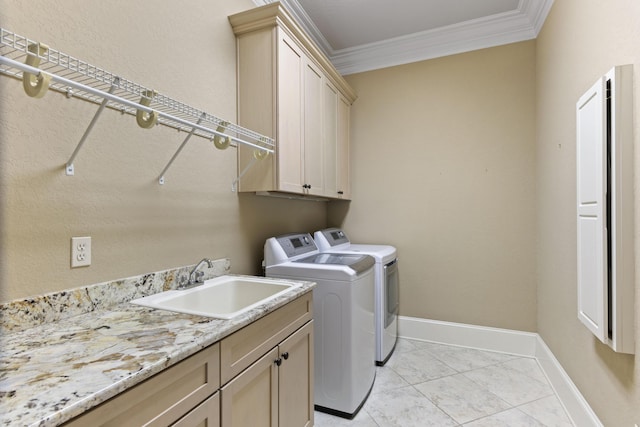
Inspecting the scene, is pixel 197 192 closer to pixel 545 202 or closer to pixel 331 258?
pixel 331 258

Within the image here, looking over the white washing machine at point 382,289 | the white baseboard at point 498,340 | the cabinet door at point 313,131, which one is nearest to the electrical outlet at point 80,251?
the cabinet door at point 313,131

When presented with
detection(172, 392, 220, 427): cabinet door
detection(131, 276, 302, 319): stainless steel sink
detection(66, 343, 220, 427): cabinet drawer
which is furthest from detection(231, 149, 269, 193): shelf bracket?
detection(172, 392, 220, 427): cabinet door

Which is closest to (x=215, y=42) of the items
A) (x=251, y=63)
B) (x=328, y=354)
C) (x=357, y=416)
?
(x=251, y=63)

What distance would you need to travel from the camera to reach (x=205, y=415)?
958mm

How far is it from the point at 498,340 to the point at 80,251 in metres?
3.11

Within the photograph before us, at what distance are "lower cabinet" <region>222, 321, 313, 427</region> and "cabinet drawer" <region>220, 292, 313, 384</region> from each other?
3 centimetres

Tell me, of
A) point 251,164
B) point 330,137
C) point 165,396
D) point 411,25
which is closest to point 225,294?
point 251,164

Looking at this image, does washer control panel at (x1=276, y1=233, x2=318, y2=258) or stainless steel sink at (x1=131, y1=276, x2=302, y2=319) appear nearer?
stainless steel sink at (x1=131, y1=276, x2=302, y2=319)

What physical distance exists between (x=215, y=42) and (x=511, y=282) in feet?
9.76

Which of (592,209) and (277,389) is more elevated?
(592,209)

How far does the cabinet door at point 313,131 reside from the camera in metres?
2.37

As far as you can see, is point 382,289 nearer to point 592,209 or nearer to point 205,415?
point 592,209

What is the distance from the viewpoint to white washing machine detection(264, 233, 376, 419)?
1904 mm

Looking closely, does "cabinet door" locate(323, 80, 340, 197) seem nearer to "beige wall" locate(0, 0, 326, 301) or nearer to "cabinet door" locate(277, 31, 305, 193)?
"cabinet door" locate(277, 31, 305, 193)
